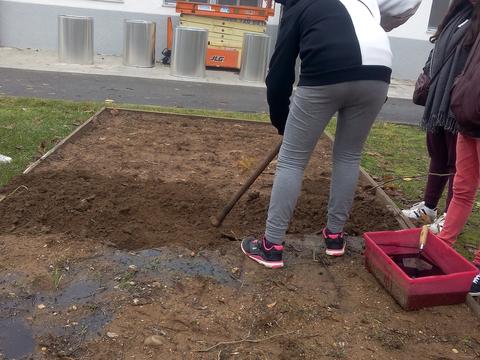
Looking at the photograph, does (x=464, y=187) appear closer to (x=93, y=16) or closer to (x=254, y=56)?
(x=254, y=56)

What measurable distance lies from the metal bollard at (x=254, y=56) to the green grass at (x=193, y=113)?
146 inches

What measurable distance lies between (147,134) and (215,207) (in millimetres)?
2311

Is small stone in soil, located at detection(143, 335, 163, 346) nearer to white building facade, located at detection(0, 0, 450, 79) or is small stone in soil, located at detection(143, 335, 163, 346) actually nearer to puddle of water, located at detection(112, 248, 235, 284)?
puddle of water, located at detection(112, 248, 235, 284)

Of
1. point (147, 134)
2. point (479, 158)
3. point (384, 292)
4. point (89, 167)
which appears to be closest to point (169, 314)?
point (384, 292)

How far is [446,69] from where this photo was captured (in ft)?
11.9

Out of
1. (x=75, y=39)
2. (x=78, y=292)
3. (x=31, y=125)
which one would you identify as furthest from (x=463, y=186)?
(x=75, y=39)

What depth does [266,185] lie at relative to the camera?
4.84 m

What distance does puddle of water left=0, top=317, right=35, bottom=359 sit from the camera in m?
2.44

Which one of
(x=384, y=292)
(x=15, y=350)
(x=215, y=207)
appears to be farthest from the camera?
(x=215, y=207)

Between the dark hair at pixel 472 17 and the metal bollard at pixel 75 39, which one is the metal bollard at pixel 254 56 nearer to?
the metal bollard at pixel 75 39

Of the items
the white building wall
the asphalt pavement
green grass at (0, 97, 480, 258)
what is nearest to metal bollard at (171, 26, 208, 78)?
the asphalt pavement

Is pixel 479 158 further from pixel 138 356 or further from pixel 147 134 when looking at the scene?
pixel 147 134

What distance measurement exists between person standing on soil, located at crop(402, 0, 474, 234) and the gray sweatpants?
769mm

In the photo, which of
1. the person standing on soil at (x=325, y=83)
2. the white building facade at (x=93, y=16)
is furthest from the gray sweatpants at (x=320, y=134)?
the white building facade at (x=93, y=16)
